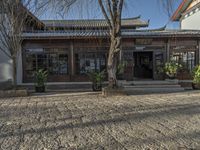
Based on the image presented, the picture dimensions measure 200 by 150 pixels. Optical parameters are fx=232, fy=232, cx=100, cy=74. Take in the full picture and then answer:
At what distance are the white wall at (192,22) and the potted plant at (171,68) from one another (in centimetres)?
671

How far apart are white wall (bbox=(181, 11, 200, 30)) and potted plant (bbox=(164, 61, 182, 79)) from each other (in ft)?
22.0

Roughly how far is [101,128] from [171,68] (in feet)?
35.1

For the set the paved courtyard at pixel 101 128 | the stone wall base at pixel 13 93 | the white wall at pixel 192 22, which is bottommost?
the paved courtyard at pixel 101 128

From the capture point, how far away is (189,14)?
70.8ft

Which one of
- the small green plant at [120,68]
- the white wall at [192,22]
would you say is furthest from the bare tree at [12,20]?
the white wall at [192,22]

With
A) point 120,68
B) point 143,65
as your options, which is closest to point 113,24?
point 120,68

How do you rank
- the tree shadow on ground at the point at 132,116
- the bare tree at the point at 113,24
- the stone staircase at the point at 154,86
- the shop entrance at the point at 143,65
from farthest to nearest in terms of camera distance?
1. the shop entrance at the point at 143,65
2. the stone staircase at the point at 154,86
3. the bare tree at the point at 113,24
4. the tree shadow on ground at the point at 132,116

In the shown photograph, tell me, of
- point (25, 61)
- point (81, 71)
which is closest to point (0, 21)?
point (25, 61)

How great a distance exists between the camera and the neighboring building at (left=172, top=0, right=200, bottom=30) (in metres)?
19.9

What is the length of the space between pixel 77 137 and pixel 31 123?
172 cm

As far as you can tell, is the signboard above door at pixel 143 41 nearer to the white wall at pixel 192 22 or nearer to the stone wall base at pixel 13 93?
the white wall at pixel 192 22

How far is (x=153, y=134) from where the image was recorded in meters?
4.70

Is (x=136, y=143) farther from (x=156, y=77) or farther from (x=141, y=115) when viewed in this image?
(x=156, y=77)

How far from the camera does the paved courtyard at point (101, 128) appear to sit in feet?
13.6
